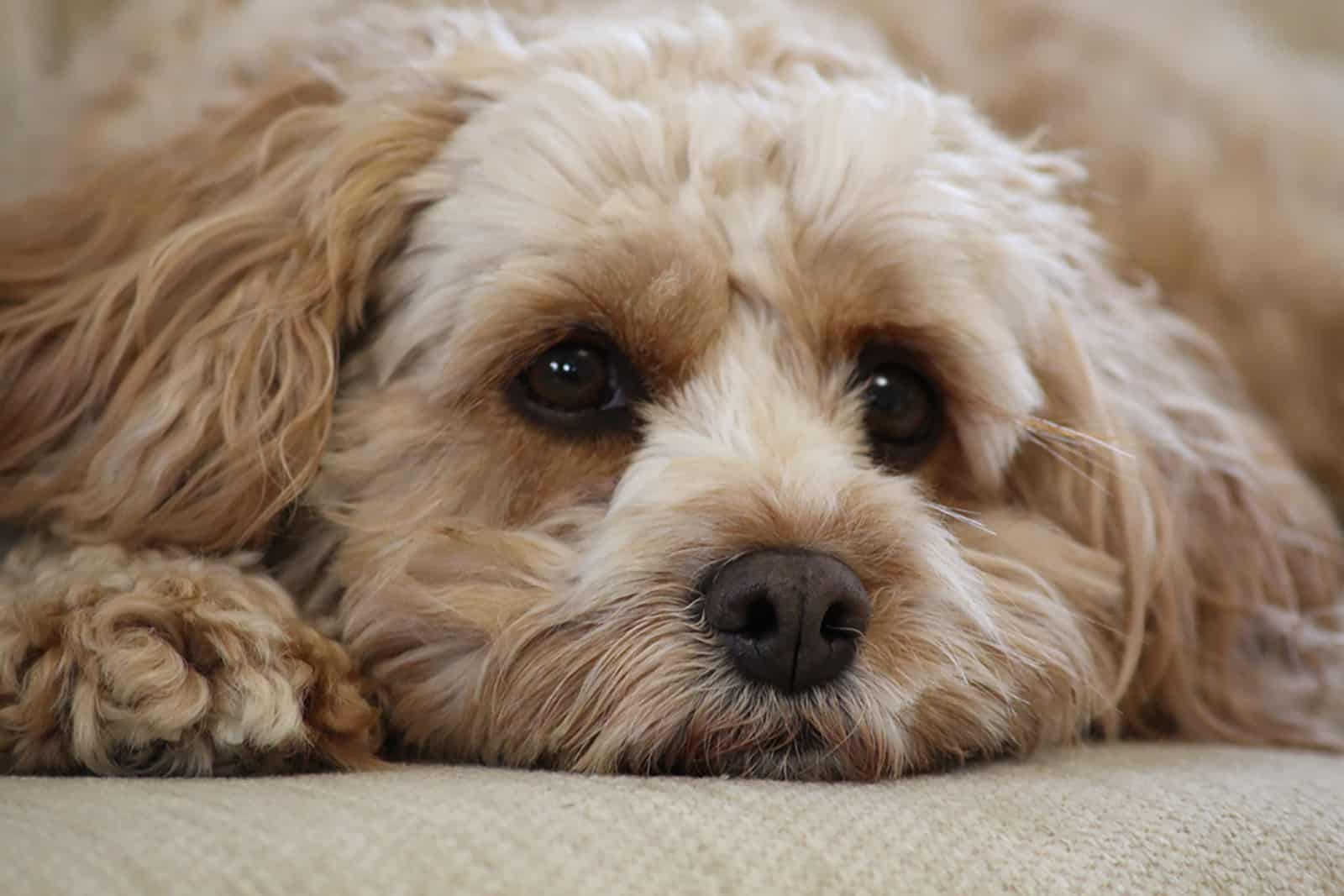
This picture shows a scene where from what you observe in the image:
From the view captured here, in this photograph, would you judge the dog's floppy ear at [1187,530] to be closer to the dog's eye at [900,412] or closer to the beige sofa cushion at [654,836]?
the dog's eye at [900,412]

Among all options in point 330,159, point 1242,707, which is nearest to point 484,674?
point 330,159

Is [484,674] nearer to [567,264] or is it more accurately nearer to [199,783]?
[199,783]

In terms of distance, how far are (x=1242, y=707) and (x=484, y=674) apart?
A: 1096mm

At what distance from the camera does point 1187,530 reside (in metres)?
2.13

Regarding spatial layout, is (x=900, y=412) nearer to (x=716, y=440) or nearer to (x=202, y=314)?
(x=716, y=440)

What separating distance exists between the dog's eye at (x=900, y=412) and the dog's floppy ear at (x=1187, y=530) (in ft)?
0.54

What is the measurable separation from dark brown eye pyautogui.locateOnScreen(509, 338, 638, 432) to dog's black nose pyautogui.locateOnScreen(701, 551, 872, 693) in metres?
0.38

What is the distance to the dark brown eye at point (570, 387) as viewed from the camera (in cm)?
179

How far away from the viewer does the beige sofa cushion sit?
105cm

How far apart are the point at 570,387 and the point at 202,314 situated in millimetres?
450

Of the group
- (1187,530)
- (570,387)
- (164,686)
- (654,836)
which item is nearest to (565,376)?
(570,387)

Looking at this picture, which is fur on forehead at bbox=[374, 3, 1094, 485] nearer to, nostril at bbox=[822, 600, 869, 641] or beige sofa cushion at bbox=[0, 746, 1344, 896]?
nostril at bbox=[822, 600, 869, 641]

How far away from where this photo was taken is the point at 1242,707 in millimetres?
2053

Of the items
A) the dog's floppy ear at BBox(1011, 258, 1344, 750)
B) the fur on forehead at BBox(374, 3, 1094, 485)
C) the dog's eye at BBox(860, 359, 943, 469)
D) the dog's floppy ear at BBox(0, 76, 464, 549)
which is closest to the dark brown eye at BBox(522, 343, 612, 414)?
the fur on forehead at BBox(374, 3, 1094, 485)
